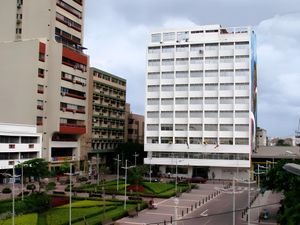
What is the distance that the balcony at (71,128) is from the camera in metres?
86.6

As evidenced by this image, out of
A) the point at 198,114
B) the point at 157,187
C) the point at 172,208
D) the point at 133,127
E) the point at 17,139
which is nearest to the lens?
the point at 172,208

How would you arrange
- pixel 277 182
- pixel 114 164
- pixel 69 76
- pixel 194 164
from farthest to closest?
pixel 114 164 → pixel 194 164 → pixel 69 76 → pixel 277 182

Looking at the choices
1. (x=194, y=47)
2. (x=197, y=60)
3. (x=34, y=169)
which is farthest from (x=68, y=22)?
(x=34, y=169)

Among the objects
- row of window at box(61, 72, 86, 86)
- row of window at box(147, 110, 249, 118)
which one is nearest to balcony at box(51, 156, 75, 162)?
row of window at box(61, 72, 86, 86)

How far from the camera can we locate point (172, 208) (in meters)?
53.9

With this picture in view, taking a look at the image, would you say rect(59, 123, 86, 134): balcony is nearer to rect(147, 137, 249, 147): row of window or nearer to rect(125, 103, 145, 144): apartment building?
rect(147, 137, 249, 147): row of window

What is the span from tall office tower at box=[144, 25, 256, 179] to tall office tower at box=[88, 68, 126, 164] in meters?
12.8

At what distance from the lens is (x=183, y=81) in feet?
317

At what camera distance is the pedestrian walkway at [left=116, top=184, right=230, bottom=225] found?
148ft

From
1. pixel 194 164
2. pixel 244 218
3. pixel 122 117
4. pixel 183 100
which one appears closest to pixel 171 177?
pixel 194 164

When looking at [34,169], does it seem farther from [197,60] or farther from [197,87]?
[197,60]

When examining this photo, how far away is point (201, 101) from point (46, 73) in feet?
109

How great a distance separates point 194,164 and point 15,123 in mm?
38221

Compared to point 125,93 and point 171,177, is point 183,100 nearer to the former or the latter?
point 171,177
